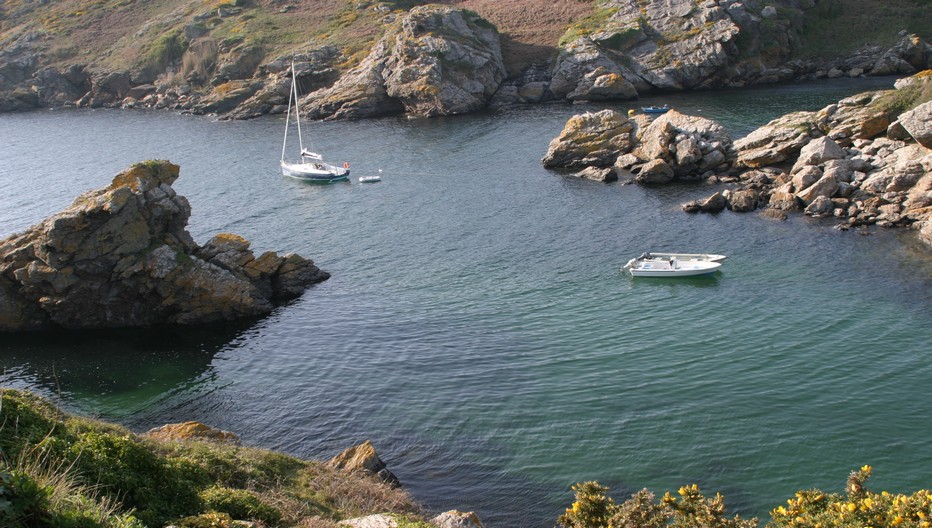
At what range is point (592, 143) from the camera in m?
91.8

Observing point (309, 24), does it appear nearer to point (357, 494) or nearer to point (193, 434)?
point (193, 434)

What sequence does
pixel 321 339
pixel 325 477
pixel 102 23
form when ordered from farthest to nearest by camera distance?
pixel 102 23
pixel 321 339
pixel 325 477

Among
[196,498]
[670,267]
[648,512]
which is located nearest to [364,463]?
[196,498]

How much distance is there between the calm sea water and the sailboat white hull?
22.0 feet

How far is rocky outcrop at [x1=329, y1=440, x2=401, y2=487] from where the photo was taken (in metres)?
32.5

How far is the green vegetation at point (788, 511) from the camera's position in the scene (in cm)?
1905

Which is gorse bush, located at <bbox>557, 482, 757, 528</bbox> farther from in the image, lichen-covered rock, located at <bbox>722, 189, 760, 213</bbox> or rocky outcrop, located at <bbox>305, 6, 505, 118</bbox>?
rocky outcrop, located at <bbox>305, 6, 505, 118</bbox>

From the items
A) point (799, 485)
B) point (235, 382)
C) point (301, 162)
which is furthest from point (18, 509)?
point (301, 162)

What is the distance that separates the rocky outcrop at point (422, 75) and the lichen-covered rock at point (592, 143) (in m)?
37.6

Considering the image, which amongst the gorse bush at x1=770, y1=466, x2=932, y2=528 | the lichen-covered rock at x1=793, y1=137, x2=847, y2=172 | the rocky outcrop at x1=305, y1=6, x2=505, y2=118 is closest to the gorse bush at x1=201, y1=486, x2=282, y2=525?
the gorse bush at x1=770, y1=466, x2=932, y2=528

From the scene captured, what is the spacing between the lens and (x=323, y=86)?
454 feet

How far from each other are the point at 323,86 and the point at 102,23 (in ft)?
262

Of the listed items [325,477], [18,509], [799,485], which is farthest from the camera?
[799,485]

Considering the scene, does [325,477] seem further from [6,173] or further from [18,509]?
[6,173]
